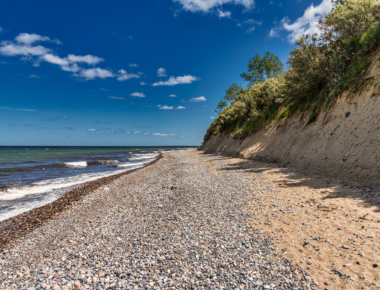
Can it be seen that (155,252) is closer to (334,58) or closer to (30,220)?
(30,220)

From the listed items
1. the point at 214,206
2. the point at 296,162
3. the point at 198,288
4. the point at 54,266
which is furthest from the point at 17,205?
the point at 296,162

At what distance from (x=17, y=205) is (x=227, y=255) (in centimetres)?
1341

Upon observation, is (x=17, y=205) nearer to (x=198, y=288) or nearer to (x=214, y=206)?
(x=214, y=206)

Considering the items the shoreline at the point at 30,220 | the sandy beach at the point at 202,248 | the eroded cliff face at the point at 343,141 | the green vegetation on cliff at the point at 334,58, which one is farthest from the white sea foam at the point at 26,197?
the green vegetation on cliff at the point at 334,58

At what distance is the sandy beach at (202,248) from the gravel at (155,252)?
0.03 meters

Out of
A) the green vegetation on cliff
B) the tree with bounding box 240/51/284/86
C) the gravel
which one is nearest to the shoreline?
the gravel

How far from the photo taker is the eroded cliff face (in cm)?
893

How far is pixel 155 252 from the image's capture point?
17.0ft

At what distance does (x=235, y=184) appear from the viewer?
36.9 feet

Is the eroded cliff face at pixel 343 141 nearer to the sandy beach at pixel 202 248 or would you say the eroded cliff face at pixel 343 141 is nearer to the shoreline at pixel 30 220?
the sandy beach at pixel 202 248

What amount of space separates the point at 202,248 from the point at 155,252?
128cm

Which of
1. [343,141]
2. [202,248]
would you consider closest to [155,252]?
[202,248]

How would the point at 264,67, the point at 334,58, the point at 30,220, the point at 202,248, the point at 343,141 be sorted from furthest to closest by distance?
the point at 264,67
the point at 334,58
the point at 343,141
the point at 30,220
the point at 202,248

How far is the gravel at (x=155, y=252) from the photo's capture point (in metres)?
4.11
